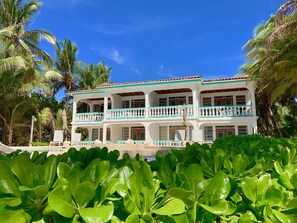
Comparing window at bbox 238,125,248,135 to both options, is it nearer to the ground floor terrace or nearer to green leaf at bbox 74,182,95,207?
the ground floor terrace

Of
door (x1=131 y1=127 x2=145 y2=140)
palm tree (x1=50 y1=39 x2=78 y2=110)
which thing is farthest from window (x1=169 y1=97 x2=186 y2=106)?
palm tree (x1=50 y1=39 x2=78 y2=110)

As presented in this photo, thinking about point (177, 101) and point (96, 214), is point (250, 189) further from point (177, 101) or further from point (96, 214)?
point (177, 101)

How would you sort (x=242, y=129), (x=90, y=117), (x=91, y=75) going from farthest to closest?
1. (x=91, y=75)
2. (x=90, y=117)
3. (x=242, y=129)

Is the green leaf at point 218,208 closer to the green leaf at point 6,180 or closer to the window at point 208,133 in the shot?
the green leaf at point 6,180

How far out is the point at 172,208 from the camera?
85cm

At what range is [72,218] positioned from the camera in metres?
0.82

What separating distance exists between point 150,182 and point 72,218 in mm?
318

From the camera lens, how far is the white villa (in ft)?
54.4

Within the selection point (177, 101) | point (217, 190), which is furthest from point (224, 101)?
point (217, 190)

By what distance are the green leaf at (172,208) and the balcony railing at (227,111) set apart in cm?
1670

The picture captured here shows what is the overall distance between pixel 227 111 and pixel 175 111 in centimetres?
378

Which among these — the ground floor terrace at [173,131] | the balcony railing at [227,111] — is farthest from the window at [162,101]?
the balcony railing at [227,111]

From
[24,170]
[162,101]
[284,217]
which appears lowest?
[284,217]

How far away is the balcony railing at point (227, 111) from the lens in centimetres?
1647
